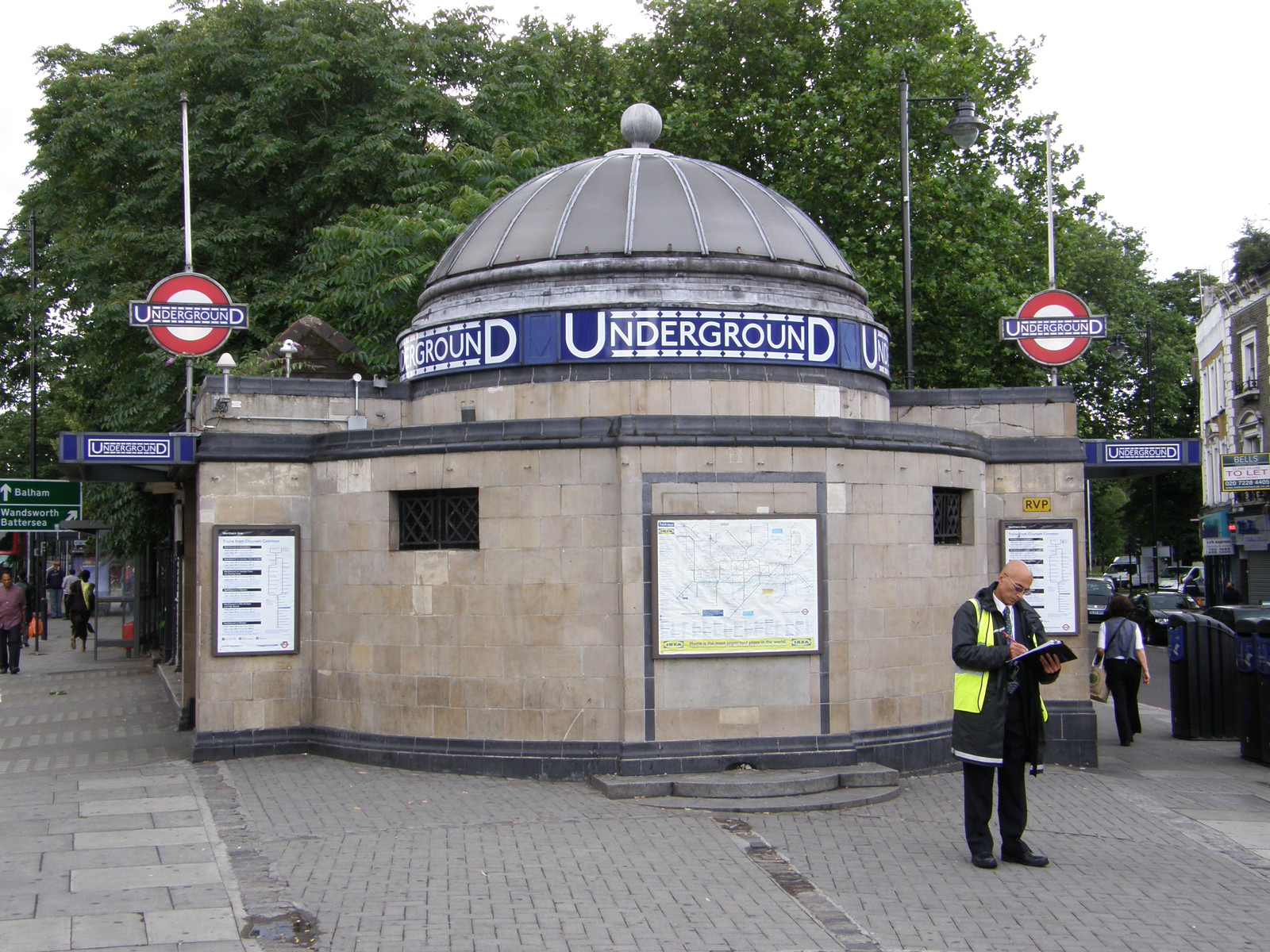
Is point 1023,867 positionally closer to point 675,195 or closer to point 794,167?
point 675,195

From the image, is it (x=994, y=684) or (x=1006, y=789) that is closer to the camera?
(x=994, y=684)

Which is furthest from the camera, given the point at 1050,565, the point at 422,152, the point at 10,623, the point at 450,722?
the point at 422,152

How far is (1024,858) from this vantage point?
7953 millimetres

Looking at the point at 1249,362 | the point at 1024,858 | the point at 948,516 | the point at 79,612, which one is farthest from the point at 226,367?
the point at 1249,362

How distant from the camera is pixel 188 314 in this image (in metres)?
13.2

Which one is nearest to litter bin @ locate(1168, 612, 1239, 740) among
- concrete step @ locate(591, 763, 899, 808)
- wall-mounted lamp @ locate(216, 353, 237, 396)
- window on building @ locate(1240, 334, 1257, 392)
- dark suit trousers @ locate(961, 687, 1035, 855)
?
concrete step @ locate(591, 763, 899, 808)

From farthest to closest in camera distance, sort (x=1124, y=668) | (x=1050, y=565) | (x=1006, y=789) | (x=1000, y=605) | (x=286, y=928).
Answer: (x=1124, y=668) → (x=1050, y=565) → (x=1000, y=605) → (x=1006, y=789) → (x=286, y=928)

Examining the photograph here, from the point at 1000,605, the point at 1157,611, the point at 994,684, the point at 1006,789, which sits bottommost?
the point at 1157,611

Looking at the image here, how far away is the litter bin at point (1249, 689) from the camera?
12.5 meters

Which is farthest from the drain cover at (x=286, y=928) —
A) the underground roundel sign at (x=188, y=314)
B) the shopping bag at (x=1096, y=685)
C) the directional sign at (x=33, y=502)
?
the directional sign at (x=33, y=502)

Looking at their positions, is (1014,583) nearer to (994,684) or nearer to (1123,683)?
(994,684)

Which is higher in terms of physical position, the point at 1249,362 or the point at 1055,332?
the point at 1249,362

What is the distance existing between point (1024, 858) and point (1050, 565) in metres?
4.98

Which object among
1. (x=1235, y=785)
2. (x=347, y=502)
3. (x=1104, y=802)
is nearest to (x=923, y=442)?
(x=1104, y=802)
